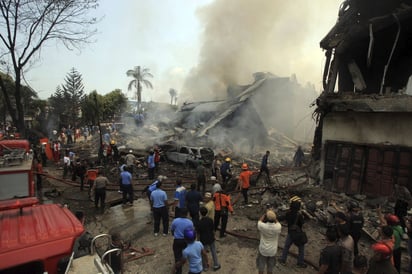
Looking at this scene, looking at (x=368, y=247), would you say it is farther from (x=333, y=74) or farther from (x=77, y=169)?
(x=77, y=169)

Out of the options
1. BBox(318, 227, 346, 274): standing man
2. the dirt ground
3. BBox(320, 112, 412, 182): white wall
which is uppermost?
BBox(320, 112, 412, 182): white wall

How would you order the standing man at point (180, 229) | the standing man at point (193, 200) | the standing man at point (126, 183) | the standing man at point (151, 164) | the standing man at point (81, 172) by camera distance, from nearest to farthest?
the standing man at point (180, 229) < the standing man at point (193, 200) < the standing man at point (126, 183) < the standing man at point (81, 172) < the standing man at point (151, 164)

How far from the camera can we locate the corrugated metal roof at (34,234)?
3453 mm

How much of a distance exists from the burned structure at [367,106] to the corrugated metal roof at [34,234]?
34.2 ft

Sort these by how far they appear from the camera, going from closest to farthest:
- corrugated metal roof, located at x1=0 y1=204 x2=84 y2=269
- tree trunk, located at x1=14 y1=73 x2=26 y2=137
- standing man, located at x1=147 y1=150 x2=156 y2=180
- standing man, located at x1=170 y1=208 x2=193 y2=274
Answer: corrugated metal roof, located at x1=0 y1=204 x2=84 y2=269
standing man, located at x1=170 y1=208 x2=193 y2=274
standing man, located at x1=147 y1=150 x2=156 y2=180
tree trunk, located at x1=14 y1=73 x2=26 y2=137

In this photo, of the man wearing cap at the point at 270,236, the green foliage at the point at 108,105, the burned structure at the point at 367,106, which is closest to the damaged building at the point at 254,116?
the burned structure at the point at 367,106

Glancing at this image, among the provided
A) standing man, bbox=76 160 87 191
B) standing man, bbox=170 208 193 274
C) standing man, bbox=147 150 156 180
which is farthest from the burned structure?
standing man, bbox=76 160 87 191

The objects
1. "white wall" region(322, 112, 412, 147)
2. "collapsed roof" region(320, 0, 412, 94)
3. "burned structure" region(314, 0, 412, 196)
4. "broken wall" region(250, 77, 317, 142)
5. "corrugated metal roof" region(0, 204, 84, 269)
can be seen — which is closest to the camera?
"corrugated metal roof" region(0, 204, 84, 269)

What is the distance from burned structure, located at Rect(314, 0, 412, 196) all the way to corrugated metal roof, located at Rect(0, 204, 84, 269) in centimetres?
1042

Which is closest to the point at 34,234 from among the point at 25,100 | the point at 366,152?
the point at 366,152

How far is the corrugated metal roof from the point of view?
11.3 ft

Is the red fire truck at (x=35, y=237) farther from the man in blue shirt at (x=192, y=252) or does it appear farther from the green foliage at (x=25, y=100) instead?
the green foliage at (x=25, y=100)

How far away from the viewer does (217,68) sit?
37.7 m

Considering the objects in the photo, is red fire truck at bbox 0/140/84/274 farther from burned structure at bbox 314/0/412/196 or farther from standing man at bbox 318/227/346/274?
burned structure at bbox 314/0/412/196
